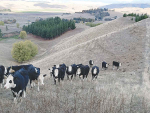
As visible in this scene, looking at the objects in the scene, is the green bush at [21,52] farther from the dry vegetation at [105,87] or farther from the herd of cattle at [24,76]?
the herd of cattle at [24,76]

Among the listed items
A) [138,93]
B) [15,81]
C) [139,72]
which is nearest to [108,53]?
[139,72]

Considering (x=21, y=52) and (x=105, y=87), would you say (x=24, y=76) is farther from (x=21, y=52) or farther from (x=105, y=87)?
(x=21, y=52)

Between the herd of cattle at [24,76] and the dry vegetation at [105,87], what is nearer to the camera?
the dry vegetation at [105,87]

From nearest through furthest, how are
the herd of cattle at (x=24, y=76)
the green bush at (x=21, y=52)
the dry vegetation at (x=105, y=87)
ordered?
the dry vegetation at (x=105, y=87), the herd of cattle at (x=24, y=76), the green bush at (x=21, y=52)

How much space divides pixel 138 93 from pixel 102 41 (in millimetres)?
22344

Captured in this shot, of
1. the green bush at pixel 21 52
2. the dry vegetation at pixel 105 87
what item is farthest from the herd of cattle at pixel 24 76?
the green bush at pixel 21 52

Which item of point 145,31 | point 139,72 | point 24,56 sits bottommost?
point 24,56

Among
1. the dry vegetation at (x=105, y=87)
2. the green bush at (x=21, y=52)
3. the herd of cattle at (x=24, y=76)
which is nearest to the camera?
the dry vegetation at (x=105, y=87)

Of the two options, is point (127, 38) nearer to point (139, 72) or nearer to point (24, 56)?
point (139, 72)

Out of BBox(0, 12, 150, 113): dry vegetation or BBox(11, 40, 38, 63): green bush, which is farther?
BBox(11, 40, 38, 63): green bush

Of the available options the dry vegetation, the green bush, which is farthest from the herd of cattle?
the green bush

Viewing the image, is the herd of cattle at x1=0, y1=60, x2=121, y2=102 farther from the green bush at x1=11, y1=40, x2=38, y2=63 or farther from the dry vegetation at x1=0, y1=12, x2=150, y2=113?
the green bush at x1=11, y1=40, x2=38, y2=63

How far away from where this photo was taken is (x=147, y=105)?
8578 millimetres

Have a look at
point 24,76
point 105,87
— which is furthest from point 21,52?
point 105,87
